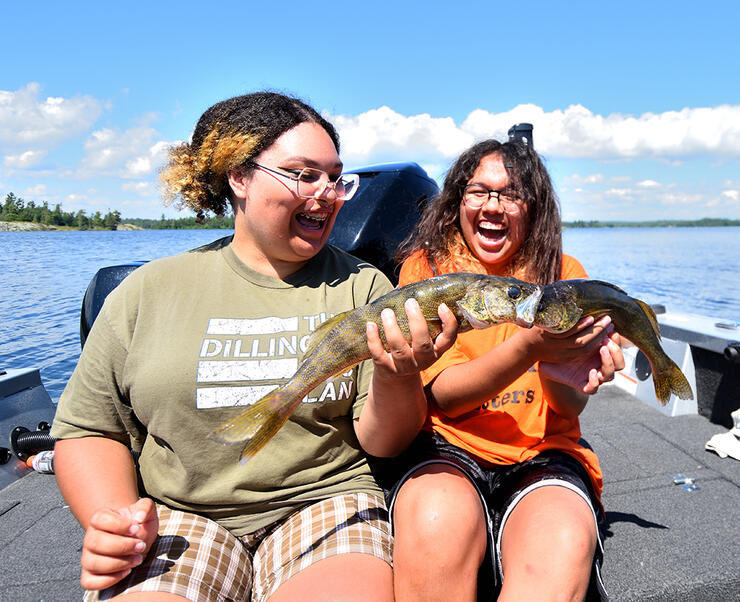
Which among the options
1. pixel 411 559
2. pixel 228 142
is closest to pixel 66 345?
pixel 228 142

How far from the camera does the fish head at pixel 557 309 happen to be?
1973 mm

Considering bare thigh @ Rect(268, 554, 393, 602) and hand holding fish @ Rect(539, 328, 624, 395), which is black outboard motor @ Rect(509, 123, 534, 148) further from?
bare thigh @ Rect(268, 554, 393, 602)

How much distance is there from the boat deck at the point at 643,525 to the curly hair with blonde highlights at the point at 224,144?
7.37ft

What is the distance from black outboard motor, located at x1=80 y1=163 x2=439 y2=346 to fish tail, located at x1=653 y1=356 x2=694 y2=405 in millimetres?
1853

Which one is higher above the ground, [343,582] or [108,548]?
[108,548]

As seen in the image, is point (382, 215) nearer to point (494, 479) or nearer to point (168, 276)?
point (168, 276)

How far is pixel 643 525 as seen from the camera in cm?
319

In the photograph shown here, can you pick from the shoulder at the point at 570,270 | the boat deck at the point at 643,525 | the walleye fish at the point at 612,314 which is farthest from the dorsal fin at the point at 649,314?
the boat deck at the point at 643,525

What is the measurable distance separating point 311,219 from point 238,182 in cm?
40

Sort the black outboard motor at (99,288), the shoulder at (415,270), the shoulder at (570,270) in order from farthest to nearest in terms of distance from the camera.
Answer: the black outboard motor at (99,288)
the shoulder at (570,270)
the shoulder at (415,270)

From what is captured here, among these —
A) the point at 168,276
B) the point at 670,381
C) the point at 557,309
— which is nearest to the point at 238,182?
the point at 168,276

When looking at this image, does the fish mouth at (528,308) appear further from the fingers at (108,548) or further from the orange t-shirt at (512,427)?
the fingers at (108,548)

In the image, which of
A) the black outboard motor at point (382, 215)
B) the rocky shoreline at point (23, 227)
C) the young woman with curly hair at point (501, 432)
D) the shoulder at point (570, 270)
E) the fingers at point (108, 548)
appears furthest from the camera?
the rocky shoreline at point (23, 227)

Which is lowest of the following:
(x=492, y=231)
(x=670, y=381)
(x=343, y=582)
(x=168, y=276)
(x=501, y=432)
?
(x=343, y=582)
